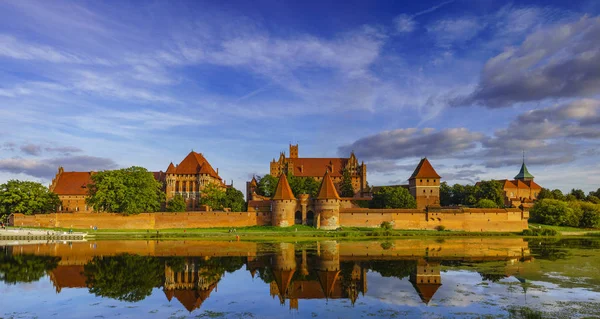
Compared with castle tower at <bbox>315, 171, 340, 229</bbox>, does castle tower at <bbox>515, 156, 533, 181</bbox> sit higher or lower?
higher

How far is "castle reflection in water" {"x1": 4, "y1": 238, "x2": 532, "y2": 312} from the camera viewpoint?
1745 centimetres

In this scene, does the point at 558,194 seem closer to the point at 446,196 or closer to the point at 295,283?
the point at 446,196

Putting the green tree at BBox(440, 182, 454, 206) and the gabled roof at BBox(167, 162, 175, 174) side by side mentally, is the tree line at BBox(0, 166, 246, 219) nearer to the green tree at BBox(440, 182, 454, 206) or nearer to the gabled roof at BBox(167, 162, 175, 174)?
the gabled roof at BBox(167, 162, 175, 174)

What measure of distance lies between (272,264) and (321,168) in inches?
1974

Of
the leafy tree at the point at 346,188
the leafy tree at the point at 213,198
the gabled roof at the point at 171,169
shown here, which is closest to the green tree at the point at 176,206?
the leafy tree at the point at 213,198

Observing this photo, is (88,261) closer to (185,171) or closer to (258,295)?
(258,295)

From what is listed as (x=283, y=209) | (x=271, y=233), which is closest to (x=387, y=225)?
(x=283, y=209)

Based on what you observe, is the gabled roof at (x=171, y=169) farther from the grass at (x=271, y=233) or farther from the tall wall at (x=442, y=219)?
the tall wall at (x=442, y=219)

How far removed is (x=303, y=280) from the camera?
62.7 feet

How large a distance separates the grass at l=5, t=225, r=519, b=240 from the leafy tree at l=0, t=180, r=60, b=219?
6268 mm

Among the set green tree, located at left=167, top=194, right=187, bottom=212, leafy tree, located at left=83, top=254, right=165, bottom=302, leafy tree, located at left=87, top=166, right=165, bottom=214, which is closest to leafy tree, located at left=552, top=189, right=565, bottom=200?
green tree, located at left=167, top=194, right=187, bottom=212

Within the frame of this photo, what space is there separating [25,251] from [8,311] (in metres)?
17.0

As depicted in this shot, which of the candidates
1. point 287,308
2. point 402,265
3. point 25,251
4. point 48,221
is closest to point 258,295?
point 287,308

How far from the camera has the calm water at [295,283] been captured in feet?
46.6
